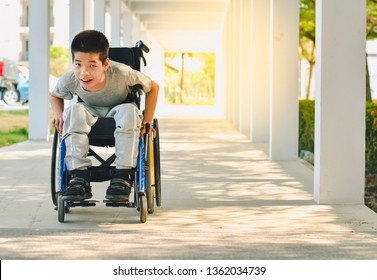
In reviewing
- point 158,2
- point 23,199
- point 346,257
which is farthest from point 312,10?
point 346,257

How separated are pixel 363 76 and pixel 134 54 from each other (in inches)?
59.6

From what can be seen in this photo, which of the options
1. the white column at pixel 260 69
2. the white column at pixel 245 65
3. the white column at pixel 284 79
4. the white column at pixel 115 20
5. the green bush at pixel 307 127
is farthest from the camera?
the white column at pixel 115 20

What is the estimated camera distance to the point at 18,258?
13.1 ft

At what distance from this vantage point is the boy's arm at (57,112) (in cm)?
508

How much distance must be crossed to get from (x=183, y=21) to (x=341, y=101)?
737 inches

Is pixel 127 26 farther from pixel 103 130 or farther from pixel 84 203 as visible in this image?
pixel 84 203

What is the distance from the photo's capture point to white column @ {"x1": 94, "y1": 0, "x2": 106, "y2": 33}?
579 inches

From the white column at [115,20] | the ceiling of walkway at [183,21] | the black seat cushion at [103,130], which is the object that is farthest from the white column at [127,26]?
the black seat cushion at [103,130]

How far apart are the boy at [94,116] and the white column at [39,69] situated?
701cm

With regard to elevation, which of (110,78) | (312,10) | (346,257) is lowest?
(346,257)

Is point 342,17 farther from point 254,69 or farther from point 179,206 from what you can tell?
point 254,69

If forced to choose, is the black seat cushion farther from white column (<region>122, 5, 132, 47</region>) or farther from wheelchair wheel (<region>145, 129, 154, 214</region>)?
white column (<region>122, 5, 132, 47</region>)

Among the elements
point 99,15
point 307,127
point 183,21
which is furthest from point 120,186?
point 183,21

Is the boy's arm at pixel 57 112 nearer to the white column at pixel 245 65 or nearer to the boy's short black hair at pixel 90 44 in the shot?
the boy's short black hair at pixel 90 44
